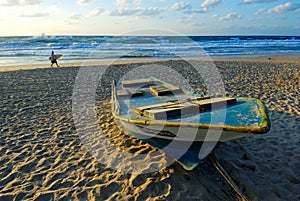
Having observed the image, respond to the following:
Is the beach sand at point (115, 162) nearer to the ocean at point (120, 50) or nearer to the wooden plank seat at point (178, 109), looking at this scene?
the wooden plank seat at point (178, 109)

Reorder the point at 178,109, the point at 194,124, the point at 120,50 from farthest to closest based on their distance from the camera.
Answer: the point at 120,50
the point at 178,109
the point at 194,124

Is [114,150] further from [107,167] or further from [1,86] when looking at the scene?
[1,86]

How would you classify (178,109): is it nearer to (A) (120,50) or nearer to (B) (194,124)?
(B) (194,124)

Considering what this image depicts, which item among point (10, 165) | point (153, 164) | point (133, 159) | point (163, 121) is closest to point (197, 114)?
point (163, 121)

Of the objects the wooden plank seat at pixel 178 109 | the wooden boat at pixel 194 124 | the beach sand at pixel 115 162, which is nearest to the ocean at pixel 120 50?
Result: the beach sand at pixel 115 162

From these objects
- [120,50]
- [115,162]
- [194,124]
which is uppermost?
[120,50]

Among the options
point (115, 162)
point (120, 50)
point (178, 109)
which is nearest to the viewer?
point (178, 109)

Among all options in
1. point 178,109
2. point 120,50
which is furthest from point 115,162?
point 120,50

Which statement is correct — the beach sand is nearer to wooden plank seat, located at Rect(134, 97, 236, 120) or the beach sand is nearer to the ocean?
wooden plank seat, located at Rect(134, 97, 236, 120)

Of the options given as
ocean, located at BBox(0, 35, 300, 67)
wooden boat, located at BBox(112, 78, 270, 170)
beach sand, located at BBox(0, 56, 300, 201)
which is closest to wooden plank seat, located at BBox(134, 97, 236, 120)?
wooden boat, located at BBox(112, 78, 270, 170)

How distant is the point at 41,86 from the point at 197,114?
8.46m

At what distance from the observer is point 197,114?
3.87 metres

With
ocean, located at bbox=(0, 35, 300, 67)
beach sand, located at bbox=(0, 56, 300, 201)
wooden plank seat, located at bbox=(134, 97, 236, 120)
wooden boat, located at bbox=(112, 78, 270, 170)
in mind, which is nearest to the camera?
wooden boat, located at bbox=(112, 78, 270, 170)

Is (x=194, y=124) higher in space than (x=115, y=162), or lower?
higher
